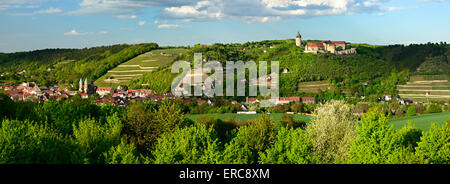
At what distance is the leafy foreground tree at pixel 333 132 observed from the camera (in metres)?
24.2

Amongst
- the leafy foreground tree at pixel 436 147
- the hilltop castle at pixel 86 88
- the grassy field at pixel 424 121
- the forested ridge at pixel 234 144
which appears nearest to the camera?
the forested ridge at pixel 234 144

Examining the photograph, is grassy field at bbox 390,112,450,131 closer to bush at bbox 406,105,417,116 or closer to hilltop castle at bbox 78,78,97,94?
bush at bbox 406,105,417,116

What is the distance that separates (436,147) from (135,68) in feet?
409

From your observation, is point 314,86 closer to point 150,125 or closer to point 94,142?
point 150,125

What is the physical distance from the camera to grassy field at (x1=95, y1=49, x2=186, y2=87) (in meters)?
125

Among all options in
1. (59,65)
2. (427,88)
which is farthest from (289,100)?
(59,65)

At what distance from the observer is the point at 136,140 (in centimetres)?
3030

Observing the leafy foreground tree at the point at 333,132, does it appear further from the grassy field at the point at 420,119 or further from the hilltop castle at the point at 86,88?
the hilltop castle at the point at 86,88

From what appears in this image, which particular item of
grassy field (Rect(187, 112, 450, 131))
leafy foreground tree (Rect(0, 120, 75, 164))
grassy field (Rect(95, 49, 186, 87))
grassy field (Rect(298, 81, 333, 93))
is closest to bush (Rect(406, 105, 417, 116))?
grassy field (Rect(187, 112, 450, 131))

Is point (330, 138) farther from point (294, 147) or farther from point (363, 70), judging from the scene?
point (363, 70)

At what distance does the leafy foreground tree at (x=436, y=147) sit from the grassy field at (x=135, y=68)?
106 metres

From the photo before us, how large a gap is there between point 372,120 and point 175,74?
296 feet

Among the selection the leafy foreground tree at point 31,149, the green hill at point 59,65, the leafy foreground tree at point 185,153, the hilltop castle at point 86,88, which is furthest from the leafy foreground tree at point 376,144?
the green hill at point 59,65
